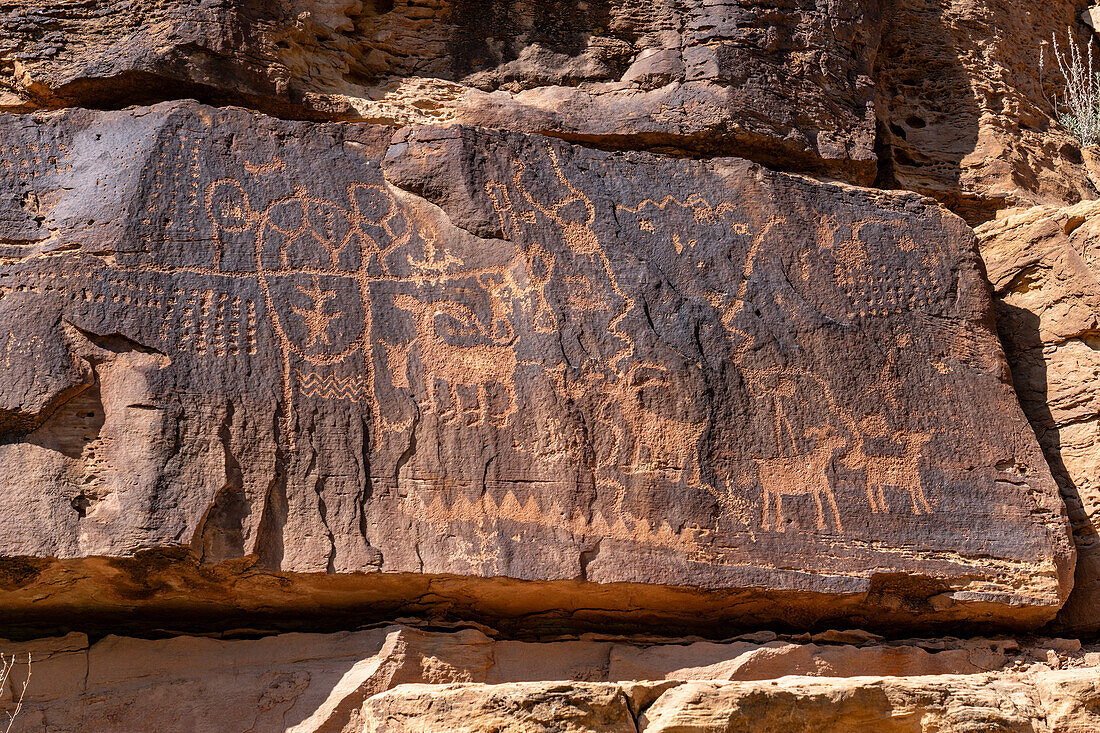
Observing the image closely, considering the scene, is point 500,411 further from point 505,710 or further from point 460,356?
point 505,710

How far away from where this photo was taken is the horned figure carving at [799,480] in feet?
11.9

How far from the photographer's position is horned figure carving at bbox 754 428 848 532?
11.9 feet

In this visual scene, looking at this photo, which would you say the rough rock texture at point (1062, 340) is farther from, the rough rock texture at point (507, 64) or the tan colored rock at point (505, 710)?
Answer: the tan colored rock at point (505, 710)

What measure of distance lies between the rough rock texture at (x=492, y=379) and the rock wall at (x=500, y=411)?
1 centimetres

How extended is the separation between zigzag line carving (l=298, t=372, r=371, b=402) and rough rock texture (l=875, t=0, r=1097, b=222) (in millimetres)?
2822

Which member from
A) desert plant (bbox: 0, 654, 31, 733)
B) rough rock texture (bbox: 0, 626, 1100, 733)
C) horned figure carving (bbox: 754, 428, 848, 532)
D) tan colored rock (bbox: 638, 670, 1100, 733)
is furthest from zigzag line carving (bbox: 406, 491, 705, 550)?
desert plant (bbox: 0, 654, 31, 733)

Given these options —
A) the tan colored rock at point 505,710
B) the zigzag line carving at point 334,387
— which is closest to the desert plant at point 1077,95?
the zigzag line carving at point 334,387

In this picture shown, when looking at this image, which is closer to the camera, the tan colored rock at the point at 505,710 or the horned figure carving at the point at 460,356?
the tan colored rock at the point at 505,710

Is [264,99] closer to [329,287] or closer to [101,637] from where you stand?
[329,287]

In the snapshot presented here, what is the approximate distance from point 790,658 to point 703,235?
1.57m

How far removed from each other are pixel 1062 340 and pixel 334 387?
283cm

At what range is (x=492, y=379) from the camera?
3.61 m

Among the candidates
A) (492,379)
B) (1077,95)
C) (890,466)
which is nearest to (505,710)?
(492,379)

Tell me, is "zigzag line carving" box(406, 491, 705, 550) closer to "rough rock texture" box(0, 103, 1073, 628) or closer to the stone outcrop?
"rough rock texture" box(0, 103, 1073, 628)
